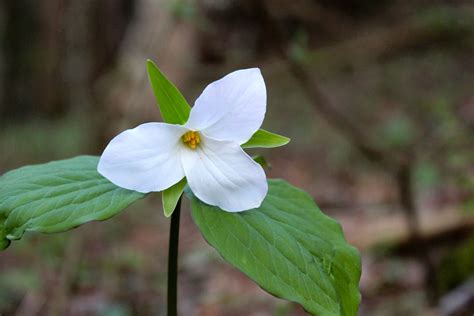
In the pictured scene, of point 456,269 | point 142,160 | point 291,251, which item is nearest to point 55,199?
point 142,160

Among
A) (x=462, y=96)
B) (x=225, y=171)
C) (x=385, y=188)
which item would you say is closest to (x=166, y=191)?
(x=225, y=171)

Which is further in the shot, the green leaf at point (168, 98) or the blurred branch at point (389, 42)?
the blurred branch at point (389, 42)

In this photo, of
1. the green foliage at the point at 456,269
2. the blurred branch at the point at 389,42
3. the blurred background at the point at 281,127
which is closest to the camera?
the green foliage at the point at 456,269

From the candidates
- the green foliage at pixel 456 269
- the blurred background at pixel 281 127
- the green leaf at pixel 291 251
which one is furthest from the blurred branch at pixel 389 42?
the green leaf at pixel 291 251

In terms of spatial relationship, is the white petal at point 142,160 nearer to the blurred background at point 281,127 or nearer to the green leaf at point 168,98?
the green leaf at point 168,98

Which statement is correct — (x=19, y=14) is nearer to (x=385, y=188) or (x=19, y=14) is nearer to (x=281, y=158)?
(x=281, y=158)

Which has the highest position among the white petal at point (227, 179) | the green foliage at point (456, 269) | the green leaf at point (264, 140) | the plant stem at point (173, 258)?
the green leaf at point (264, 140)
